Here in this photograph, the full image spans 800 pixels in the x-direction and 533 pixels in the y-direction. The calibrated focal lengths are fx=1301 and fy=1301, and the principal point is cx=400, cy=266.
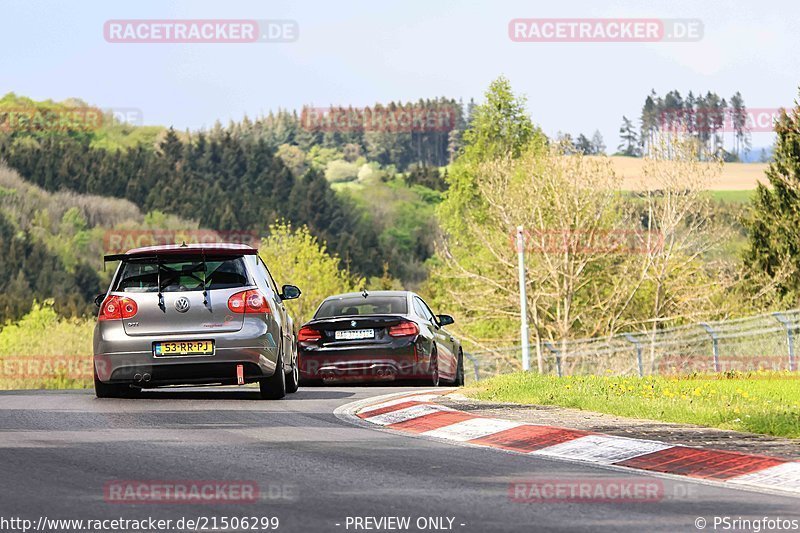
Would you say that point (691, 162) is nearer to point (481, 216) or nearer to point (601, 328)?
point (601, 328)

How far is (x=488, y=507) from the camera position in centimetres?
755

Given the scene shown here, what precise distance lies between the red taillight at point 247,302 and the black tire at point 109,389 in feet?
6.30

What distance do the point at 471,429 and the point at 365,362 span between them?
7557mm

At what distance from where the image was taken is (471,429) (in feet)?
38.3

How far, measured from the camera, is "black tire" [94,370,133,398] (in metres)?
15.4

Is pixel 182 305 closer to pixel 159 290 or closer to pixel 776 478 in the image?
pixel 159 290

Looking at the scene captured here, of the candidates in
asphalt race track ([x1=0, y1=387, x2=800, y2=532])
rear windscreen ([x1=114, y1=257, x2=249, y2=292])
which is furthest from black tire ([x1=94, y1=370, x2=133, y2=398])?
asphalt race track ([x1=0, y1=387, x2=800, y2=532])

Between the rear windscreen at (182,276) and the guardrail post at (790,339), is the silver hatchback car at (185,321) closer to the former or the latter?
the rear windscreen at (182,276)

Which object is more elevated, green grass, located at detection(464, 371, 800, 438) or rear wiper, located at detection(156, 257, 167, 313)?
rear wiper, located at detection(156, 257, 167, 313)

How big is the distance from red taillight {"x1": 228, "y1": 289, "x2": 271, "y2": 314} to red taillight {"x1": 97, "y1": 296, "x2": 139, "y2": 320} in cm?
110

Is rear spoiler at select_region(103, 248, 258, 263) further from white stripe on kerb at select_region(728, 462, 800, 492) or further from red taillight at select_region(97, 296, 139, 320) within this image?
white stripe on kerb at select_region(728, 462, 800, 492)

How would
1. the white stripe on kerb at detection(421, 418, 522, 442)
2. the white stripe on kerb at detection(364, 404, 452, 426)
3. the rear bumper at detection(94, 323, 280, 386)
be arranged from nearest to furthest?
1. the white stripe on kerb at detection(421, 418, 522, 442)
2. the white stripe on kerb at detection(364, 404, 452, 426)
3. the rear bumper at detection(94, 323, 280, 386)

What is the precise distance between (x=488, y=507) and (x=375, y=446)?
3.01 metres

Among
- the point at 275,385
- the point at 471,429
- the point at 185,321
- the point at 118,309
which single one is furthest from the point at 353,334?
the point at 471,429
